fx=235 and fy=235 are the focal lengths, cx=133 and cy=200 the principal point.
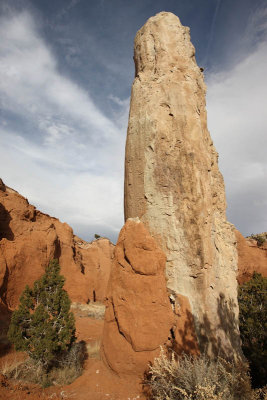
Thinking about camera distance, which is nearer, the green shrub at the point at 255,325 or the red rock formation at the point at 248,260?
the green shrub at the point at 255,325

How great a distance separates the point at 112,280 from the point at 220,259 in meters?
2.94

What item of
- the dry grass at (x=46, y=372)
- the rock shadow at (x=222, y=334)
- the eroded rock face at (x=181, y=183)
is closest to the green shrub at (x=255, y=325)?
the rock shadow at (x=222, y=334)

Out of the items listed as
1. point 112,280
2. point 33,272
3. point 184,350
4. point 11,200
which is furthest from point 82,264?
point 184,350

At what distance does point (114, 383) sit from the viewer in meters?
5.12

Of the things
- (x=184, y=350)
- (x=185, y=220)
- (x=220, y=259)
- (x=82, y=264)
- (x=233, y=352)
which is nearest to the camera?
(x=184, y=350)

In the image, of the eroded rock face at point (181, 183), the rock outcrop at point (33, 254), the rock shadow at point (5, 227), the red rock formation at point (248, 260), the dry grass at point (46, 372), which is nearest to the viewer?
the dry grass at point (46, 372)

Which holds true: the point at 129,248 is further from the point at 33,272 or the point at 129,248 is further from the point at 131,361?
the point at 33,272

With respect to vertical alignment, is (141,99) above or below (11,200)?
above

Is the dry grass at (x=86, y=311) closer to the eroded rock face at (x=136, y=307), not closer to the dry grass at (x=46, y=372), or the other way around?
the dry grass at (x=46, y=372)

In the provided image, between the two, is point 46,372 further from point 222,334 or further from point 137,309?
point 222,334

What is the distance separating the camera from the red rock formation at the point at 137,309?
5164mm

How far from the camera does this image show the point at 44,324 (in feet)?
19.0

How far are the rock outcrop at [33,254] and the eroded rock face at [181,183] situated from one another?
8.97 meters

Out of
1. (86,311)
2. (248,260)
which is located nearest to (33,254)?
(86,311)
